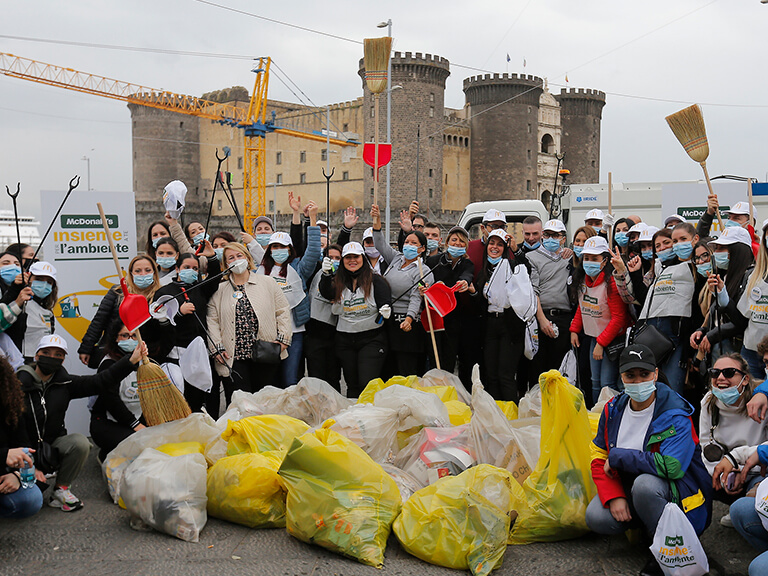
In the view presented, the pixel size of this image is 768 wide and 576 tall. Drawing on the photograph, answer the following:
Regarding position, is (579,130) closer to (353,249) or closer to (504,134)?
(504,134)

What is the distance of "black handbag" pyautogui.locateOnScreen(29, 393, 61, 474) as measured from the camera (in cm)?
448

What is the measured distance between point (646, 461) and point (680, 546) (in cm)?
41

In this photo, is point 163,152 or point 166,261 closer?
point 166,261

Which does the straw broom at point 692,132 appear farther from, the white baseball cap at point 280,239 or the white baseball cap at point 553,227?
the white baseball cap at point 280,239

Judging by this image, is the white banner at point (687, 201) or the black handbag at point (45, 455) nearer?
the black handbag at point (45, 455)

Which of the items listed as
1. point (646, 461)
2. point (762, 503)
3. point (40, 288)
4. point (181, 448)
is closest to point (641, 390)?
point (646, 461)

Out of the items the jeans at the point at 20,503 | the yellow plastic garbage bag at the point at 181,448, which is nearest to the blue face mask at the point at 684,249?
the yellow plastic garbage bag at the point at 181,448

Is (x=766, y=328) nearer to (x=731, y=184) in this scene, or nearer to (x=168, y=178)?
(x=731, y=184)

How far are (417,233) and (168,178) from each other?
6094cm

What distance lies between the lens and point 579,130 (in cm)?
5781

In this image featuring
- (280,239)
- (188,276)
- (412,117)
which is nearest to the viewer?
(188,276)

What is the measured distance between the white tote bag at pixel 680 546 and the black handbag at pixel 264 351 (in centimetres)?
343

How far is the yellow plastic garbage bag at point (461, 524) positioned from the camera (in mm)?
3773

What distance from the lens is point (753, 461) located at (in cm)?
379
